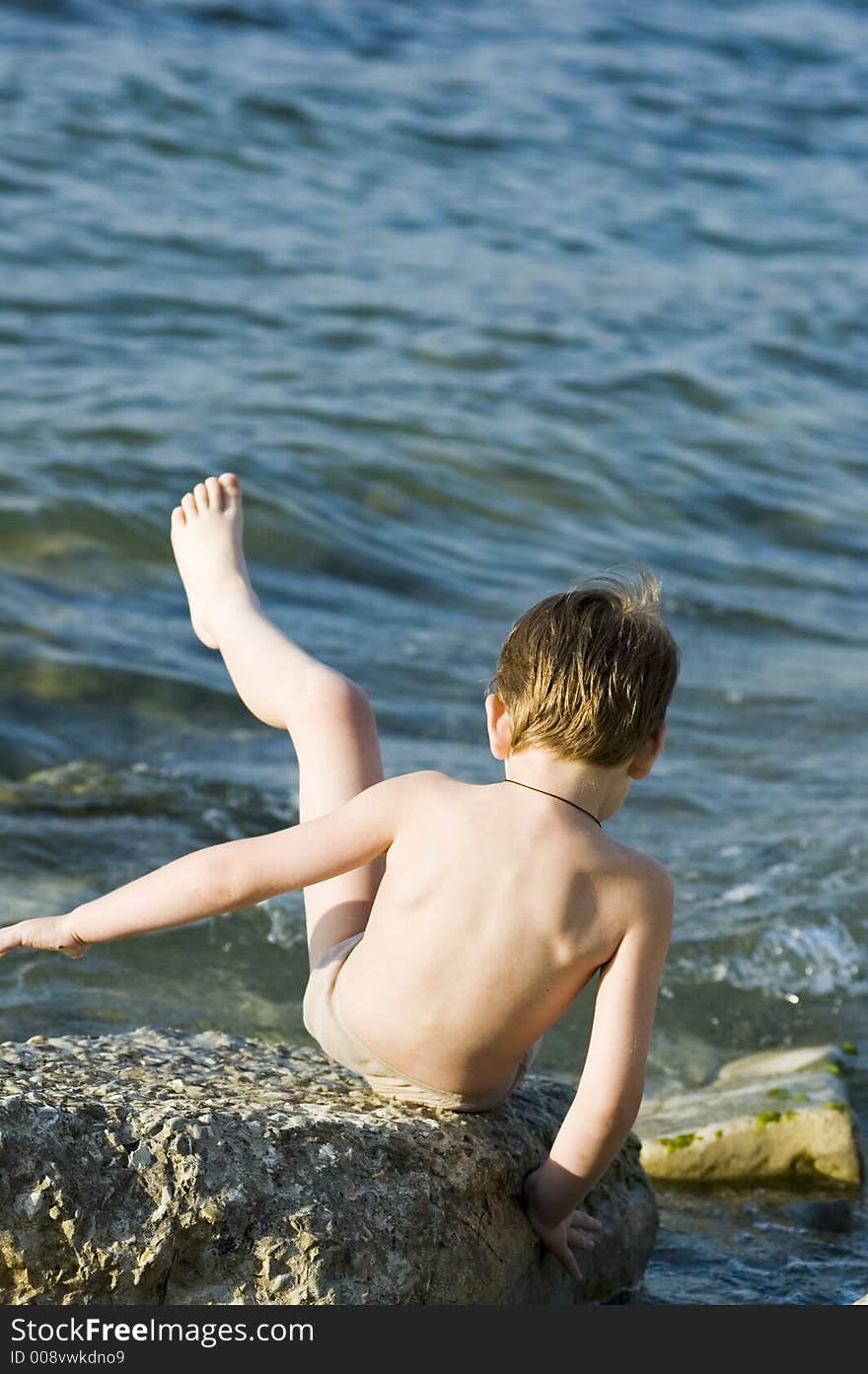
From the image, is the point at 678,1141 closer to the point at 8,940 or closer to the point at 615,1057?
the point at 615,1057

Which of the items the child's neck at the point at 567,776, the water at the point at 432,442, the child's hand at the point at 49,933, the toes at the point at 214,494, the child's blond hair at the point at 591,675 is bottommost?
the water at the point at 432,442

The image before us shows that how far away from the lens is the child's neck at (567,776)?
266cm

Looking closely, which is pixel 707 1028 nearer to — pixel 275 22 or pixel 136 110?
pixel 136 110

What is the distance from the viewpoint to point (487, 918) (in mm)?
2652

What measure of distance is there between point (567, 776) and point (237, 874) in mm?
558

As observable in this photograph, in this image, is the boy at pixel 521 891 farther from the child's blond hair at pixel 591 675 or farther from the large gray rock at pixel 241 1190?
the large gray rock at pixel 241 1190

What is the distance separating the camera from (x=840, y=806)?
17.8 ft

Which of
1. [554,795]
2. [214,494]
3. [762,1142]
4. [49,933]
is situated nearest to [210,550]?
[214,494]

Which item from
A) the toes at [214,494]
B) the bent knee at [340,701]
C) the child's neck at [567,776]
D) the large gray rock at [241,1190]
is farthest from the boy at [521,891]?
the toes at [214,494]

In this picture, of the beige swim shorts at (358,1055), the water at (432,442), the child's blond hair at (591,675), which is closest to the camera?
the child's blond hair at (591,675)

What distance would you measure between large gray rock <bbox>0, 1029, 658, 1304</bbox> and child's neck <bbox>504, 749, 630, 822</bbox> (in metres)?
0.60

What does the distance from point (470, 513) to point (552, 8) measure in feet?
36.5

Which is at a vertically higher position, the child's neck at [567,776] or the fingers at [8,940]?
the child's neck at [567,776]

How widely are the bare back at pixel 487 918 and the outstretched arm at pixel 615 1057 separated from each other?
0.04 meters
